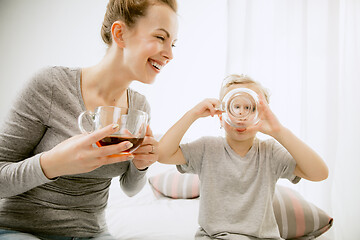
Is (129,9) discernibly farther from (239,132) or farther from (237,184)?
(237,184)

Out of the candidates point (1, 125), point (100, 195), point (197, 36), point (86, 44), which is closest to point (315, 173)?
point (100, 195)

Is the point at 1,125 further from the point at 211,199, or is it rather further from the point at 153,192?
the point at 153,192

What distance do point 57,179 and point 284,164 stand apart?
81cm

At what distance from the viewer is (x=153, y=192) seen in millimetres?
1866

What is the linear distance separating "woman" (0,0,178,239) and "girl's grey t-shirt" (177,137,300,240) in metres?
0.26

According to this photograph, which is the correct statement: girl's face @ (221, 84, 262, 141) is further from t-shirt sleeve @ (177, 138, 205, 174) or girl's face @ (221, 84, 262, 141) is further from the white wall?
the white wall

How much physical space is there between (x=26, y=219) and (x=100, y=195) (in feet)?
0.79

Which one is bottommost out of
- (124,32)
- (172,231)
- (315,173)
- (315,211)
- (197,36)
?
(172,231)

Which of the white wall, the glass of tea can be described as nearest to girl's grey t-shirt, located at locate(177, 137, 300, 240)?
the glass of tea

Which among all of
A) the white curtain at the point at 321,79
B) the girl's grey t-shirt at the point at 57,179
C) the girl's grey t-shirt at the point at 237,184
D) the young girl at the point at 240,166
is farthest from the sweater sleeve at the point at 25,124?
the white curtain at the point at 321,79

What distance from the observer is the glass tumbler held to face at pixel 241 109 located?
2.95 feet

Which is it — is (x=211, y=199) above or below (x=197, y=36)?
below

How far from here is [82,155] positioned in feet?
1.94

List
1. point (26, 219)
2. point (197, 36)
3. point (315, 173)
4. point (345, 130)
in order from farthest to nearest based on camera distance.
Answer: point (197, 36)
point (345, 130)
point (315, 173)
point (26, 219)
